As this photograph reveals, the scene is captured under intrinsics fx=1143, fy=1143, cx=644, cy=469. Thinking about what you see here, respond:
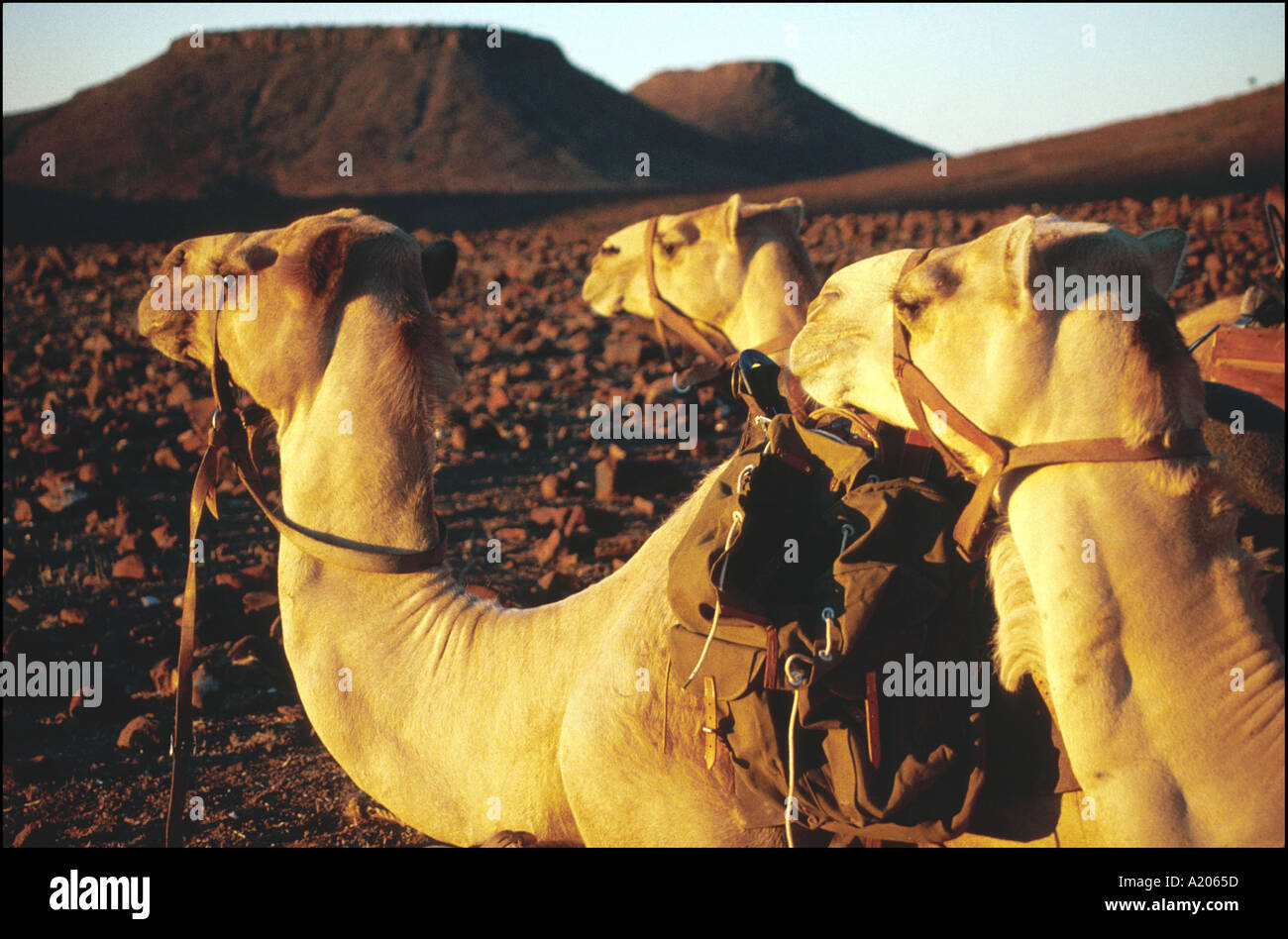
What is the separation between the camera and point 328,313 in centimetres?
292

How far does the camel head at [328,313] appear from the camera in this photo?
2.87m

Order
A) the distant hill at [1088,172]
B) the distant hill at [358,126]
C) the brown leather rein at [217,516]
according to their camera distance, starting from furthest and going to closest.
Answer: the distant hill at [358,126] < the distant hill at [1088,172] < the brown leather rein at [217,516]

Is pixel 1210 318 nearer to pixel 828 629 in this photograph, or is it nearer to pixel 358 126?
pixel 828 629

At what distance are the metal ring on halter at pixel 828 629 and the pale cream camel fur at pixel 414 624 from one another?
40cm

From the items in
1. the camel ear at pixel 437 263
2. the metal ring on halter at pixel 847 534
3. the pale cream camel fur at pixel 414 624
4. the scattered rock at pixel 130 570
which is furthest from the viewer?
the scattered rock at pixel 130 570

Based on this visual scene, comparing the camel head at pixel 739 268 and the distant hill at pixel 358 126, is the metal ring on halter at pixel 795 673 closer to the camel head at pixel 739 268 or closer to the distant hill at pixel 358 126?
the camel head at pixel 739 268

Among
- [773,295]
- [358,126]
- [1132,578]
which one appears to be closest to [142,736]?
[773,295]

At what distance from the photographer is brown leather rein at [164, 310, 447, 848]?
2.82 meters

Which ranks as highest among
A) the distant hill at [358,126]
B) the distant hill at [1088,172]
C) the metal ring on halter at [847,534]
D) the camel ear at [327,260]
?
the distant hill at [358,126]

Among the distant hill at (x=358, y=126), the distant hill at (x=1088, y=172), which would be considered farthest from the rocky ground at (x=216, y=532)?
the distant hill at (x=358, y=126)

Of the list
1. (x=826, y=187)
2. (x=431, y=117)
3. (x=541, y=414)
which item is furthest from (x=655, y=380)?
(x=431, y=117)

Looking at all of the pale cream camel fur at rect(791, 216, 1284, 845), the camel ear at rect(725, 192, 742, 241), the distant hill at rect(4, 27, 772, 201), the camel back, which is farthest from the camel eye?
the distant hill at rect(4, 27, 772, 201)

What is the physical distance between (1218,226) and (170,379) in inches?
640

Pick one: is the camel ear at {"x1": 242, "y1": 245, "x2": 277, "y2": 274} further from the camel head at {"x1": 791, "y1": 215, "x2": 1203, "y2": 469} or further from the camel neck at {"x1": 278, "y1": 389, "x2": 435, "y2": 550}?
the camel head at {"x1": 791, "y1": 215, "x2": 1203, "y2": 469}
